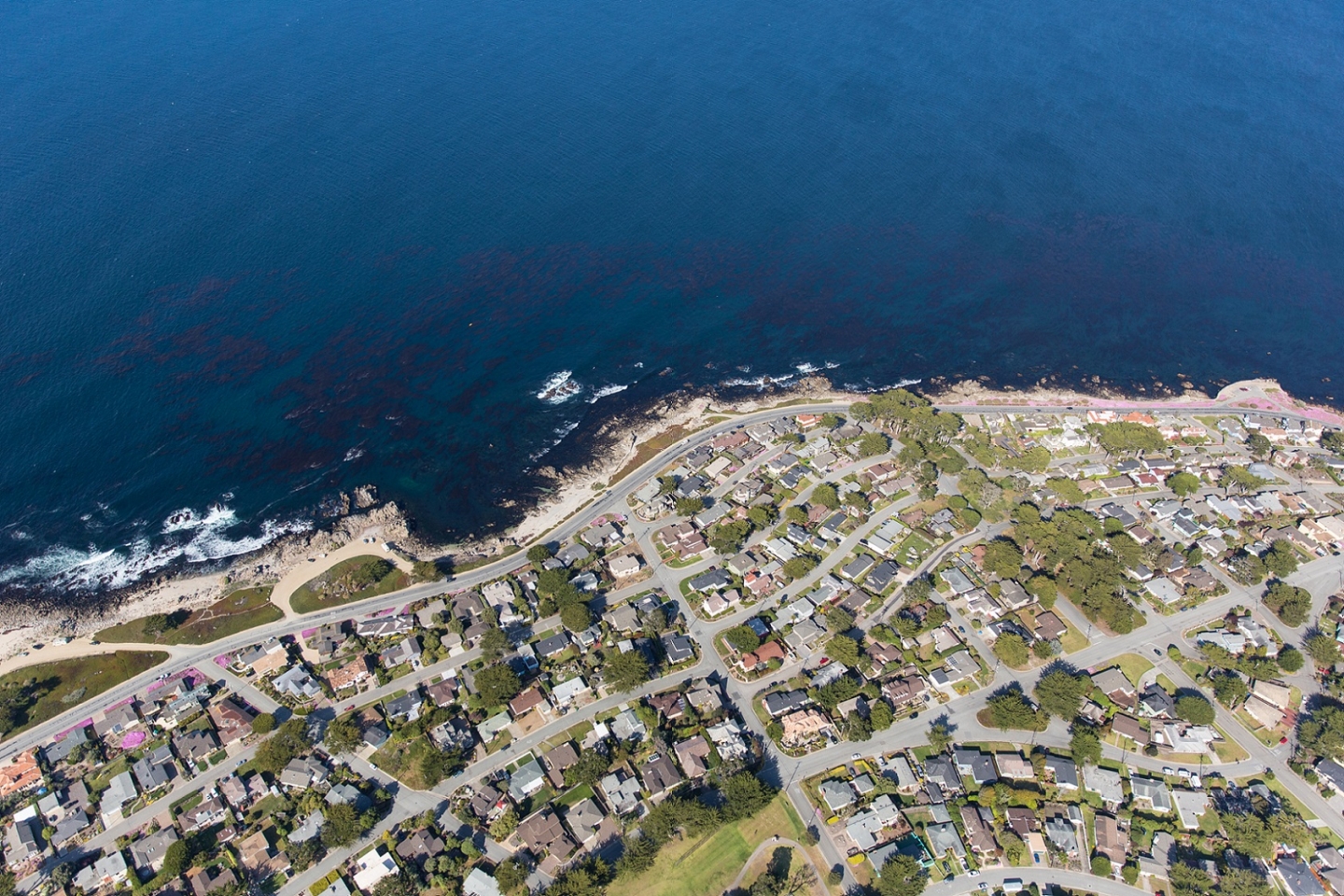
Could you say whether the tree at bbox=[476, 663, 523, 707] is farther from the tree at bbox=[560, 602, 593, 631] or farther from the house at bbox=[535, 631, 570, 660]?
the tree at bbox=[560, 602, 593, 631]

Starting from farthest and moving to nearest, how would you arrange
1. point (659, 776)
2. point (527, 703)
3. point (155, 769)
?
point (527, 703) < point (155, 769) < point (659, 776)

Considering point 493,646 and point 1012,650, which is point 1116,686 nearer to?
point 1012,650

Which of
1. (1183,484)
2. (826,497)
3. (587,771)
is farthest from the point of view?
(1183,484)

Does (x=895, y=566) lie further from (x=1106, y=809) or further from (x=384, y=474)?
(x=384, y=474)

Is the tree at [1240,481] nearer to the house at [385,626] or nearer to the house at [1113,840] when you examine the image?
the house at [1113,840]

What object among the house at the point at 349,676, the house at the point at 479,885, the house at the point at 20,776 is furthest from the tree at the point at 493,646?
the house at the point at 20,776

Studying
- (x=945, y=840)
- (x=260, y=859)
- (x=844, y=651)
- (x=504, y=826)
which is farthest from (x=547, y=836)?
(x=945, y=840)

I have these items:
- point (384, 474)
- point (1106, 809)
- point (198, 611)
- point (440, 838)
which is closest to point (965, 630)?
point (1106, 809)

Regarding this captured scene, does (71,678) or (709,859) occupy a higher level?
(709,859)

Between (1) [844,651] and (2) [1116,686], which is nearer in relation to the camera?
(2) [1116,686]
